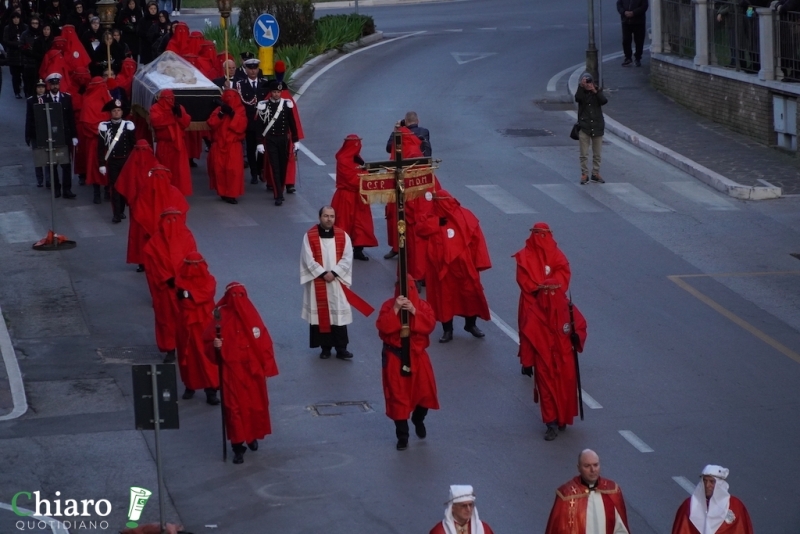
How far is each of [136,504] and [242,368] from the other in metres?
1.74

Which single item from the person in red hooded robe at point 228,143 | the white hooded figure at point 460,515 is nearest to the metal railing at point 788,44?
the person in red hooded robe at point 228,143

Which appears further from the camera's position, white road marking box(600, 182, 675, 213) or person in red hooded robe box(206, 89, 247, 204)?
person in red hooded robe box(206, 89, 247, 204)

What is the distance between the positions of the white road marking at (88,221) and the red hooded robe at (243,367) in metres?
8.93

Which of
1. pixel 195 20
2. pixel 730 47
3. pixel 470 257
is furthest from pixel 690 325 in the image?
pixel 195 20

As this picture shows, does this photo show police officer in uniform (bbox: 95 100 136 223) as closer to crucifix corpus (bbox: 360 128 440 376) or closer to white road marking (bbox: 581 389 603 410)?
crucifix corpus (bbox: 360 128 440 376)

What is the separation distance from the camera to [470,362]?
15977 millimetres

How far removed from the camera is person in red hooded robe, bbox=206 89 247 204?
2266 centimetres

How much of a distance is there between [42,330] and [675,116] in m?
16.0

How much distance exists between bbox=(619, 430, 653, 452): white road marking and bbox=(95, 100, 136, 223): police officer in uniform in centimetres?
1062

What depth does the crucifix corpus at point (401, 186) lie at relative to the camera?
12945mm

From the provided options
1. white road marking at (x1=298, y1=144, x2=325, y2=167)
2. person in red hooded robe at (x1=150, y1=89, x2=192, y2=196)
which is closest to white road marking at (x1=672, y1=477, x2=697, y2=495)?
person in red hooded robe at (x1=150, y1=89, x2=192, y2=196)

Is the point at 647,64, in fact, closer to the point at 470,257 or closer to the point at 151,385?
the point at 470,257

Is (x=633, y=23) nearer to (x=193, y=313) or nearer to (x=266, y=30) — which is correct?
(x=266, y=30)

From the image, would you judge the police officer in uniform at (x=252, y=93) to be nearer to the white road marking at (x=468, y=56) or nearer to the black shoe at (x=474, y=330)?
the black shoe at (x=474, y=330)
